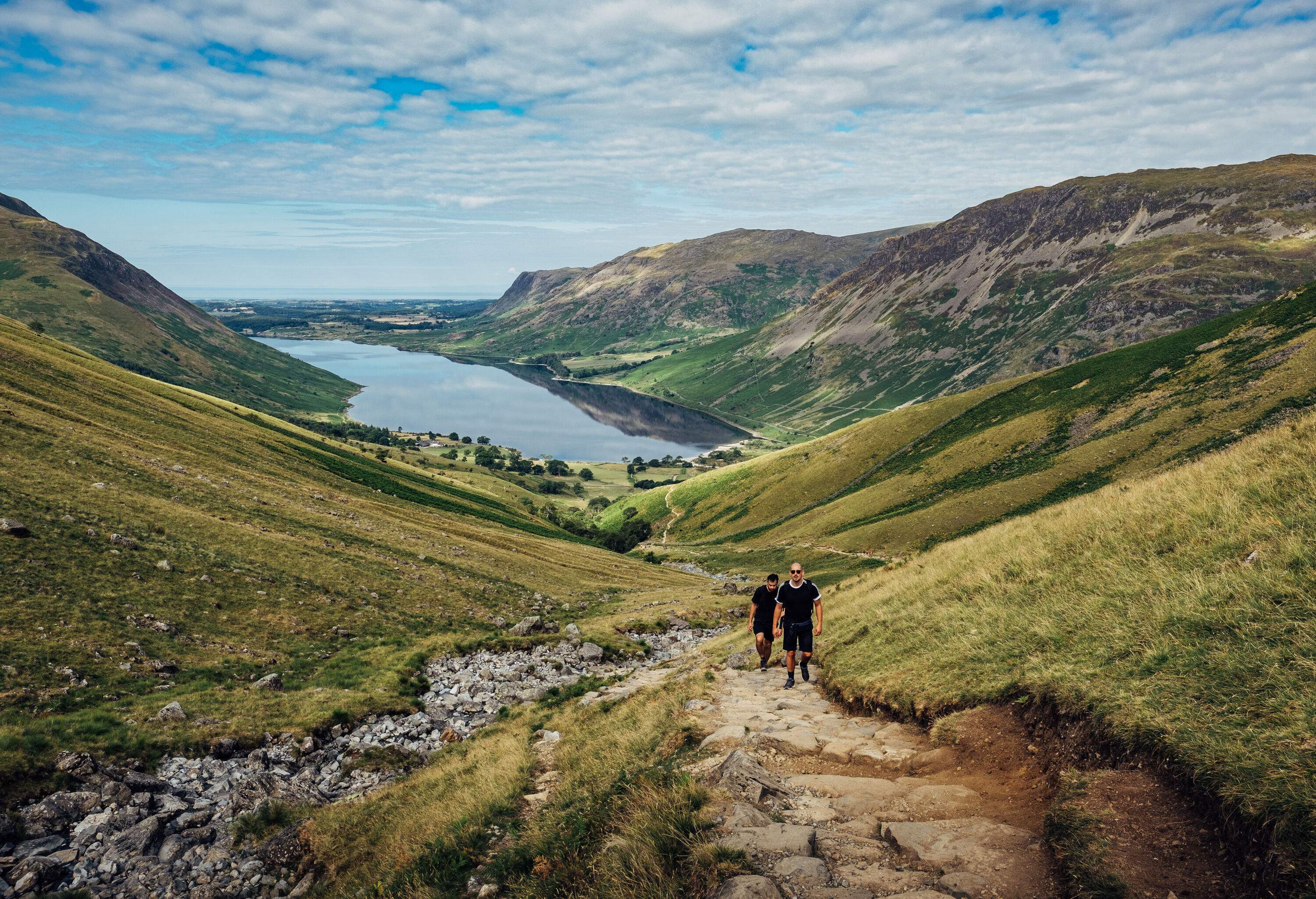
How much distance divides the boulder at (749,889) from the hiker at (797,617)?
10960 millimetres

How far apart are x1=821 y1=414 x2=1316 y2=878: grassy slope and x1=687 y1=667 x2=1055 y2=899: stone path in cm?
223

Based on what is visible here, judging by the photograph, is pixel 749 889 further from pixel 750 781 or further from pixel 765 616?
pixel 765 616

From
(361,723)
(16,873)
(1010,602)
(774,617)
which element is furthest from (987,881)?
(361,723)

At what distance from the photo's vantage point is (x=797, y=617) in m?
19.6

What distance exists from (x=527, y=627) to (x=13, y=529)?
24.3 meters

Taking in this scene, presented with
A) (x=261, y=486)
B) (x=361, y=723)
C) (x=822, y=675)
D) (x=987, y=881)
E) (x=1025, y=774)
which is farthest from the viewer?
(x=261, y=486)

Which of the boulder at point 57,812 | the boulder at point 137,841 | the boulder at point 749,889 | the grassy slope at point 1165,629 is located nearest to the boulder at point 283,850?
→ the boulder at point 137,841

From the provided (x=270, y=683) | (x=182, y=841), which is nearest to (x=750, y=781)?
(x=182, y=841)

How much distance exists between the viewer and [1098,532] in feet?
56.4

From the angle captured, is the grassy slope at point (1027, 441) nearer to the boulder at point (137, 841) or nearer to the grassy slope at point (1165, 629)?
the grassy slope at point (1165, 629)

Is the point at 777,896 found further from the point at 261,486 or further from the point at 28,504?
the point at 261,486

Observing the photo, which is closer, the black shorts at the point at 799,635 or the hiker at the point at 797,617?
the hiker at the point at 797,617

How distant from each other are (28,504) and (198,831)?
24691 mm

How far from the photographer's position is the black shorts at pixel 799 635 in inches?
773
